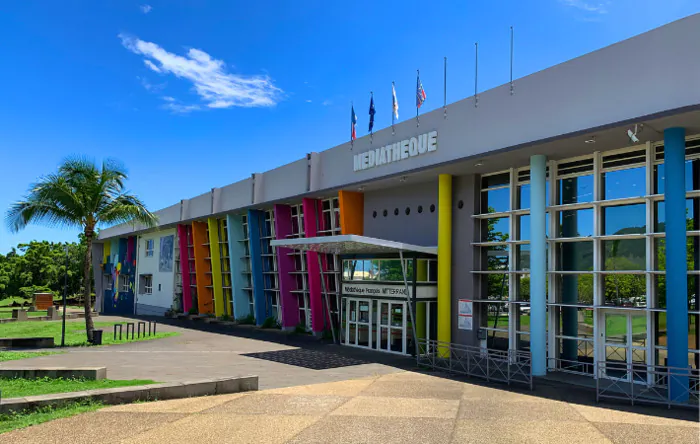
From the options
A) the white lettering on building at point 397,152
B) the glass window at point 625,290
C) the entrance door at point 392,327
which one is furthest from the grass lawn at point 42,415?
the white lettering on building at point 397,152

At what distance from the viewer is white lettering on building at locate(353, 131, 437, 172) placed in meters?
20.8

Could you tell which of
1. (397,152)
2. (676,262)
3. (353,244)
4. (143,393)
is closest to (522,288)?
(676,262)

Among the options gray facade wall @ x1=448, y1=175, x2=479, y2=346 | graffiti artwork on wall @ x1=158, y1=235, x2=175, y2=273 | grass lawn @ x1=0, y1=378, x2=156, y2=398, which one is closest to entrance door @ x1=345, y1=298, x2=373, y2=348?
gray facade wall @ x1=448, y1=175, x2=479, y2=346

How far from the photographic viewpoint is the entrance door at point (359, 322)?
22.9m

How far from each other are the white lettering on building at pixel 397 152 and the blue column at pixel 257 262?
464 inches

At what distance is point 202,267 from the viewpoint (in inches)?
1631

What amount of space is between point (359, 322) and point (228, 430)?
14.0 metres

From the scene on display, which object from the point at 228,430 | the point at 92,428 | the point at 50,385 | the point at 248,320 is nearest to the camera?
the point at 92,428

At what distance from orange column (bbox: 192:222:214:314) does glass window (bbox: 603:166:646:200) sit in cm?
3087

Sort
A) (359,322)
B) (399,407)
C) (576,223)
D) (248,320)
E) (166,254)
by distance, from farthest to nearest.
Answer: (166,254)
(248,320)
(359,322)
(576,223)
(399,407)

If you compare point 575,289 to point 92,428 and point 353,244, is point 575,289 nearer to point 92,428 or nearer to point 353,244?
point 353,244

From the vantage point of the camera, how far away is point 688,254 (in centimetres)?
1503

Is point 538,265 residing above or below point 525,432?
above

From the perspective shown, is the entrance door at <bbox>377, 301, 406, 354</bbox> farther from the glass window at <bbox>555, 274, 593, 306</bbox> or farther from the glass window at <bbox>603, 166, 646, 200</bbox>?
the glass window at <bbox>603, 166, 646, 200</bbox>
